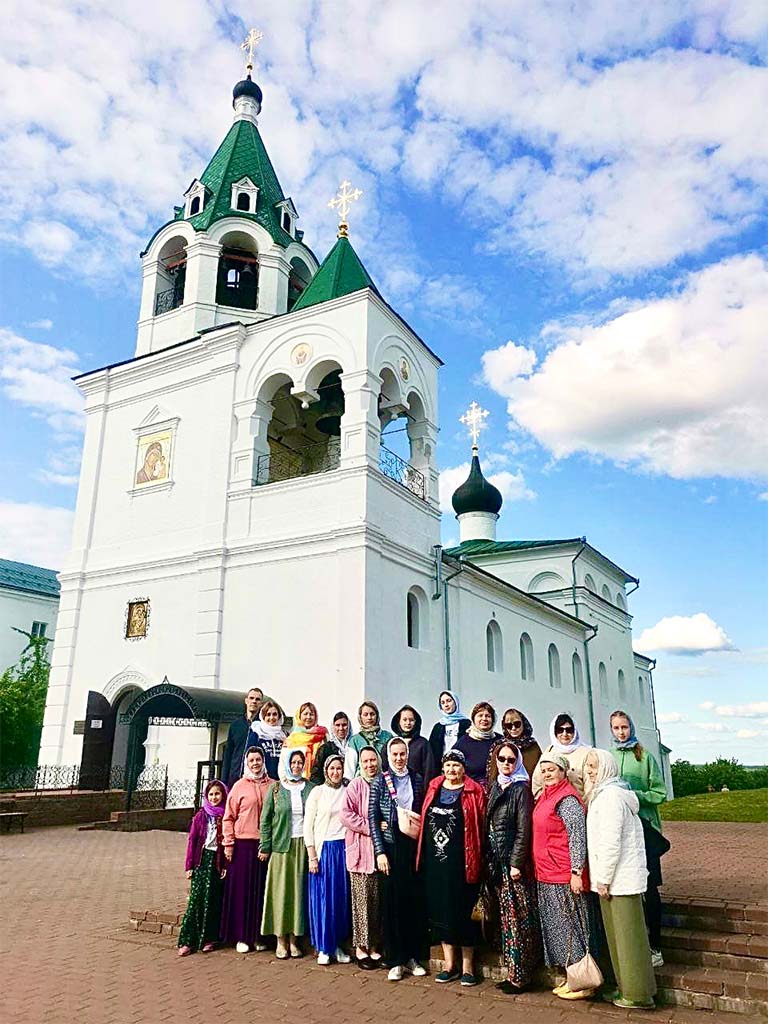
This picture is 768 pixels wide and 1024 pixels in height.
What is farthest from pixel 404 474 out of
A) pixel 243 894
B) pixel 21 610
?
pixel 21 610

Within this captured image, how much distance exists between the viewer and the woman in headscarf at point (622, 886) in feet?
16.2

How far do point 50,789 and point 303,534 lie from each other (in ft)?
25.3

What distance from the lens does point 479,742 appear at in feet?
21.2

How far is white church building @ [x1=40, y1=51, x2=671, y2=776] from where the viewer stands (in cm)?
1525

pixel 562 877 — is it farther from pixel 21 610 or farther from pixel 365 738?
pixel 21 610

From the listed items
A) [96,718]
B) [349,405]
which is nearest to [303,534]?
[349,405]

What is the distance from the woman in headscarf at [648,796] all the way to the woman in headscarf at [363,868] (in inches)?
73.8

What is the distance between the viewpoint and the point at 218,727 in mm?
15172

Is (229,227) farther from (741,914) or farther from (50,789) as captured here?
(741,914)

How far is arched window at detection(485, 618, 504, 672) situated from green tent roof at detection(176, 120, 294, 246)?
11.5 metres

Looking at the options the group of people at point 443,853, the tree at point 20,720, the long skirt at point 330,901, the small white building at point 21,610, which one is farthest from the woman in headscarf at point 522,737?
the small white building at point 21,610

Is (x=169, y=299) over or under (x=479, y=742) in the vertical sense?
over

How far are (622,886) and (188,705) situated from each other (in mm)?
10199

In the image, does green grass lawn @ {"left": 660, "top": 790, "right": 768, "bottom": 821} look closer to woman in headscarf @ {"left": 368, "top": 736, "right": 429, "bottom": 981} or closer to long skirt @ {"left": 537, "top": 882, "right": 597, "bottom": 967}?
woman in headscarf @ {"left": 368, "top": 736, "right": 429, "bottom": 981}
